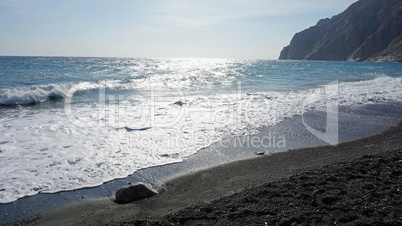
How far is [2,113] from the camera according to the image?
1133 cm

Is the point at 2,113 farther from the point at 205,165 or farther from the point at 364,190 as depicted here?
the point at 364,190

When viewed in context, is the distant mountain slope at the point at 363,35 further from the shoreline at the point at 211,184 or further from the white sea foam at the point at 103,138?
the shoreline at the point at 211,184

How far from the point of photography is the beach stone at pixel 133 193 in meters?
4.27

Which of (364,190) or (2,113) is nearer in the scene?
(364,190)

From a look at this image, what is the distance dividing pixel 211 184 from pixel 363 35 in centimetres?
12272

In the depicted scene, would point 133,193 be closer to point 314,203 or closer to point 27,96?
point 314,203

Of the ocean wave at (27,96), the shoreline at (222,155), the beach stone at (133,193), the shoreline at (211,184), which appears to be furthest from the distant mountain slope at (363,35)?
the beach stone at (133,193)

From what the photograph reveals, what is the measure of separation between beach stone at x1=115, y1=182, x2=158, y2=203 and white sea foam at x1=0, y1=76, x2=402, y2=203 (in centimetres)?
91

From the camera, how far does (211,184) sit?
4.79 meters

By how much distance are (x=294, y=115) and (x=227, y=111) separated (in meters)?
2.72

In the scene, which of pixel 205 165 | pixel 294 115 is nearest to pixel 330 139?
pixel 294 115

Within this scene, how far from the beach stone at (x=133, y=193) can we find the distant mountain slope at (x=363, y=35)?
307 feet

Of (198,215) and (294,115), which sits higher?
(294,115)

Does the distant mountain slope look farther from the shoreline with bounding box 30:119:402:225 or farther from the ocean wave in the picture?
the ocean wave
